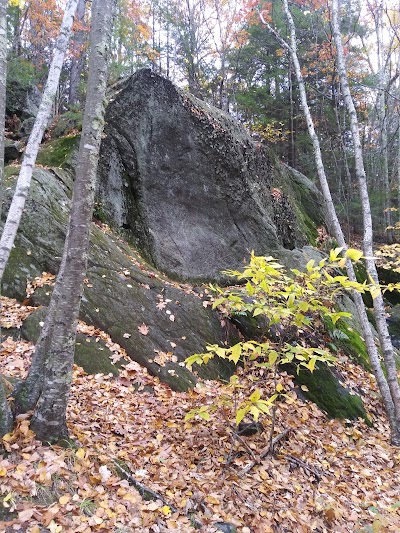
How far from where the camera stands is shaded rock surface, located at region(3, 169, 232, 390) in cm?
595

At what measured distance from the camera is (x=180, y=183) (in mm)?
10398

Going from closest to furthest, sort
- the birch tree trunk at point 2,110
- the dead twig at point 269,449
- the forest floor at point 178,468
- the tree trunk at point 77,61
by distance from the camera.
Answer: the forest floor at point 178,468
the birch tree trunk at point 2,110
the dead twig at point 269,449
the tree trunk at point 77,61

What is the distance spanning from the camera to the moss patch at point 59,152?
9117mm

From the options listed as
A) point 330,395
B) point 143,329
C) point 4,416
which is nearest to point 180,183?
point 143,329

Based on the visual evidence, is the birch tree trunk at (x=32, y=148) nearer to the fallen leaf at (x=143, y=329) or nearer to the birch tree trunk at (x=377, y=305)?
the fallen leaf at (x=143, y=329)

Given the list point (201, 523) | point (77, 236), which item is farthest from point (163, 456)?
point (77, 236)

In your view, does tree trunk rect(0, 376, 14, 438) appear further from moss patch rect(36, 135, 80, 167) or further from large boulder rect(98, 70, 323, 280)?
moss patch rect(36, 135, 80, 167)

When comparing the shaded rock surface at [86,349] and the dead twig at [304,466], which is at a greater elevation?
the shaded rock surface at [86,349]

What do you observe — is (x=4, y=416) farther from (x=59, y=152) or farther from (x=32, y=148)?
(x=59, y=152)

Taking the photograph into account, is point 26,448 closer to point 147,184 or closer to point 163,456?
point 163,456

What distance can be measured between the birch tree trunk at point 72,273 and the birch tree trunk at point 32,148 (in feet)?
4.60

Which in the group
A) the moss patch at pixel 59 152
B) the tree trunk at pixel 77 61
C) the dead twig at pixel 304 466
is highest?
the tree trunk at pixel 77 61

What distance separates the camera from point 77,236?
3.40 m

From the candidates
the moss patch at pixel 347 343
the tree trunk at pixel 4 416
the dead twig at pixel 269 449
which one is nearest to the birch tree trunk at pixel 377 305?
the moss patch at pixel 347 343
